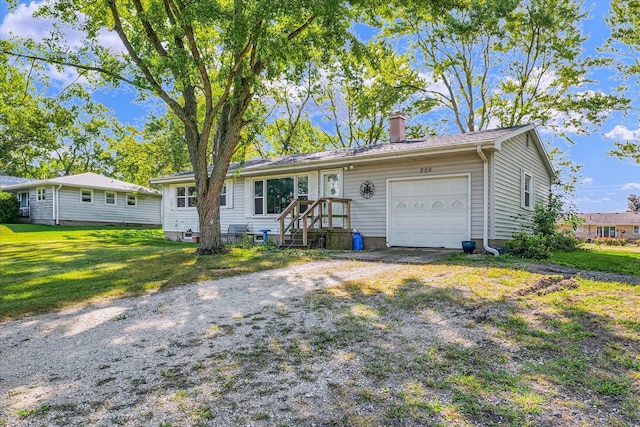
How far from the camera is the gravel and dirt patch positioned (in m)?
2.33

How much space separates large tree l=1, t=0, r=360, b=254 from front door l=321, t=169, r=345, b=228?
3805 mm

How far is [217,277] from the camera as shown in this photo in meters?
7.13

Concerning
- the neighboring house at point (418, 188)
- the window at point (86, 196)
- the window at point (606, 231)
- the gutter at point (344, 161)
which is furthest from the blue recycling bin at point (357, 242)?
the window at point (606, 231)

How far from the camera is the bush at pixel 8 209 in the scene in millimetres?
23438

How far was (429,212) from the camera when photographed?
11.1m

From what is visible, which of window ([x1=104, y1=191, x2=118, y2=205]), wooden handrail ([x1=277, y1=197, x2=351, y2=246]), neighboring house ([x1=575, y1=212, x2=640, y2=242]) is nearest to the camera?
wooden handrail ([x1=277, y1=197, x2=351, y2=246])

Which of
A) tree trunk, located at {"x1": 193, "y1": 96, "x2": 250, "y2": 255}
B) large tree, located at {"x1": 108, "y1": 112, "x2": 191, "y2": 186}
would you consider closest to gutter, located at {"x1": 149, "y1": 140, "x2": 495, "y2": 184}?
tree trunk, located at {"x1": 193, "y1": 96, "x2": 250, "y2": 255}

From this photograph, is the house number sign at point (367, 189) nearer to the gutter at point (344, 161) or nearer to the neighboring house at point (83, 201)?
A: the gutter at point (344, 161)

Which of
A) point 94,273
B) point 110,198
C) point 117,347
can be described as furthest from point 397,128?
point 110,198

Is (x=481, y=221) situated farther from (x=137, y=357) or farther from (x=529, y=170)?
(x=137, y=357)

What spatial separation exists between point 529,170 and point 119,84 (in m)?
12.6

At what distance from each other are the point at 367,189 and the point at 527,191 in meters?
5.29

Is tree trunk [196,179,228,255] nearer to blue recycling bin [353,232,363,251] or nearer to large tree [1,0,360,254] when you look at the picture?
large tree [1,0,360,254]

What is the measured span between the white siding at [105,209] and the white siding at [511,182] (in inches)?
965
